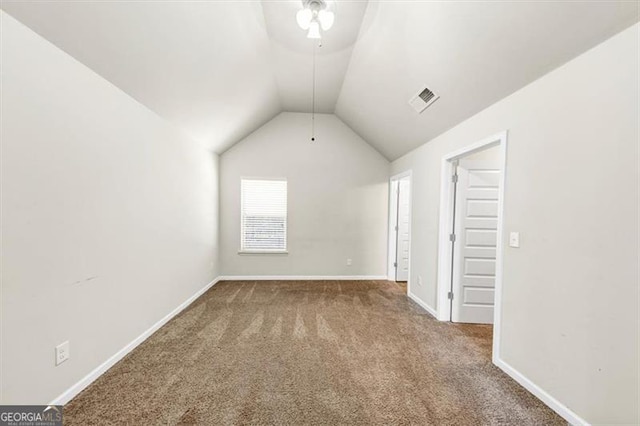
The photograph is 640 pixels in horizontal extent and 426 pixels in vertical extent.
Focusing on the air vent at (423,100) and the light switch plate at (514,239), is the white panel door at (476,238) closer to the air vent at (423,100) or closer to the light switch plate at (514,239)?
the air vent at (423,100)

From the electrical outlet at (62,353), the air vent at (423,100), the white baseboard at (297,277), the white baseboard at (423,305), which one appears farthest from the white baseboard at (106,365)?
the air vent at (423,100)

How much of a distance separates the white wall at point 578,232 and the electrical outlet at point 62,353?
11.0ft

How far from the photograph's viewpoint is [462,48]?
2068 millimetres

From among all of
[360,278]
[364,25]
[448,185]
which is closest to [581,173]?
[448,185]

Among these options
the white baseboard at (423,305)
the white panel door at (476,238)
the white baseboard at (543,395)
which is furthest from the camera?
the white baseboard at (423,305)

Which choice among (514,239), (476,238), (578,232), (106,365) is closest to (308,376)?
(106,365)

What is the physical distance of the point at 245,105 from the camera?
12.2ft

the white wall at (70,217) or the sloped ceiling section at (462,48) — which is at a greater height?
the sloped ceiling section at (462,48)

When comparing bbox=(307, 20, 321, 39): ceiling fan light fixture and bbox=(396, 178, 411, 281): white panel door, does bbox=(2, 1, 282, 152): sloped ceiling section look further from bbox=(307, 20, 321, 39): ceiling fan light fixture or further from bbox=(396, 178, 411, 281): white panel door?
bbox=(396, 178, 411, 281): white panel door

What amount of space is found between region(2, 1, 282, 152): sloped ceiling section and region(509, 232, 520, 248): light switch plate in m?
3.02

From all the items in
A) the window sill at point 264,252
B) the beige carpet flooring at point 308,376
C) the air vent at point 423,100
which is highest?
the air vent at point 423,100

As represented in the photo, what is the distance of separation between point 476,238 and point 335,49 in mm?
2827

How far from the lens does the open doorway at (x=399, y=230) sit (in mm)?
4957

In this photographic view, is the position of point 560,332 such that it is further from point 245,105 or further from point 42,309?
point 245,105
